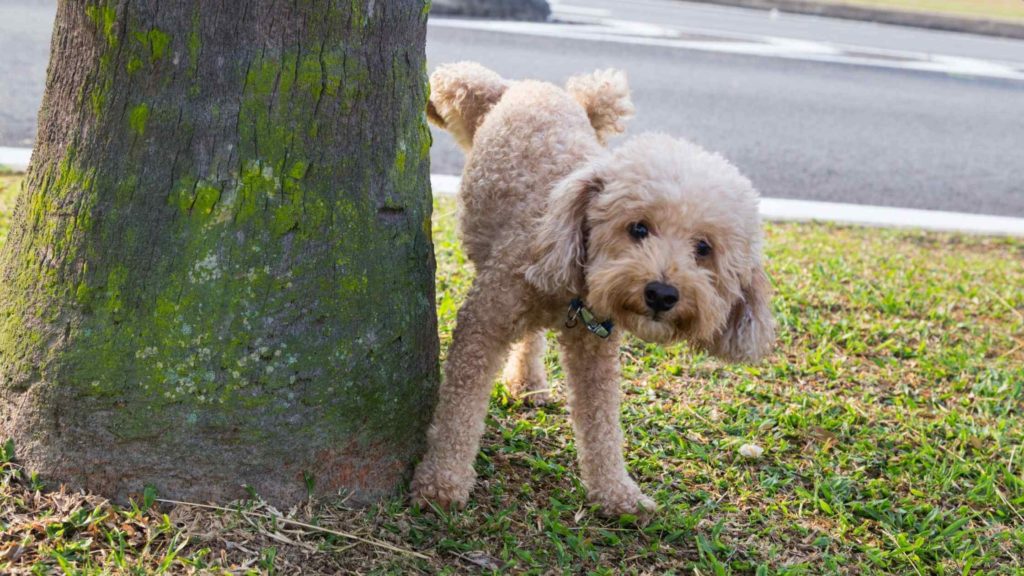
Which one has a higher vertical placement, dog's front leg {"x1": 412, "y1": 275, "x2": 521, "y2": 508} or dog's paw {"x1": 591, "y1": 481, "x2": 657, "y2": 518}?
dog's front leg {"x1": 412, "y1": 275, "x2": 521, "y2": 508}

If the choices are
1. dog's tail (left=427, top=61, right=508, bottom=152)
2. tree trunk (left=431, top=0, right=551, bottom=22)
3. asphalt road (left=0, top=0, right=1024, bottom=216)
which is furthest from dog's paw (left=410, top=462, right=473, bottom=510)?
tree trunk (left=431, top=0, right=551, bottom=22)

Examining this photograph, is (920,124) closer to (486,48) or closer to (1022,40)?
(486,48)

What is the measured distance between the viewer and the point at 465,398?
310 cm

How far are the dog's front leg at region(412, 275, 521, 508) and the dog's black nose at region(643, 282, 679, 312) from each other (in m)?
0.51

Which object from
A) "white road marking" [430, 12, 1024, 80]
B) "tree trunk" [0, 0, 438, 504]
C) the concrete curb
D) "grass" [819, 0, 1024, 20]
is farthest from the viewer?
"grass" [819, 0, 1024, 20]

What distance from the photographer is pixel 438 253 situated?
17.0 feet

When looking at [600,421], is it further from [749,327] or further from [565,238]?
[565,238]

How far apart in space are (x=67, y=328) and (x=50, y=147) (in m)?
0.50

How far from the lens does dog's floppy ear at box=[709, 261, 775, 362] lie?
9.95 ft

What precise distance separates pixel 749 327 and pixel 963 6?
1757 centimetres

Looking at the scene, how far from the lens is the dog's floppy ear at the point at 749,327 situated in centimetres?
303

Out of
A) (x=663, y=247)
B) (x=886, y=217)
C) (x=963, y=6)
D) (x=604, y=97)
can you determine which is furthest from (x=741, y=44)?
(x=663, y=247)

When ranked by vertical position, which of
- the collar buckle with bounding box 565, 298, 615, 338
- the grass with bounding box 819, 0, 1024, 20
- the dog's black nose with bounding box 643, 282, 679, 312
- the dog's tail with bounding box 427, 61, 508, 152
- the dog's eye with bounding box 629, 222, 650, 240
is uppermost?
the grass with bounding box 819, 0, 1024, 20

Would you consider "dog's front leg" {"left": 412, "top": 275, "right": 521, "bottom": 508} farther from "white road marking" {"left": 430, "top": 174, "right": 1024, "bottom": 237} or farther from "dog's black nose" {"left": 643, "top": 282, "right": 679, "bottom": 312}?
"white road marking" {"left": 430, "top": 174, "right": 1024, "bottom": 237}
